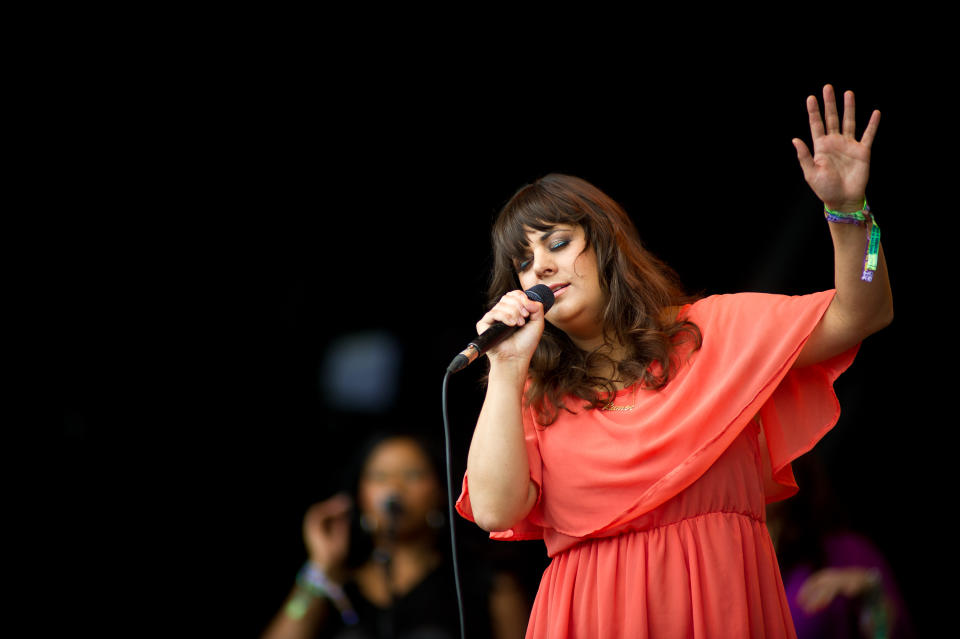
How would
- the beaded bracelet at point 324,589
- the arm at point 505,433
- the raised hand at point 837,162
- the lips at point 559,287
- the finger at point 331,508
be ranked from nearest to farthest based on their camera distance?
1. the raised hand at point 837,162
2. the arm at point 505,433
3. the lips at point 559,287
4. the beaded bracelet at point 324,589
5. the finger at point 331,508

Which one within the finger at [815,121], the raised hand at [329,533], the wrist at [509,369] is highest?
the finger at [815,121]

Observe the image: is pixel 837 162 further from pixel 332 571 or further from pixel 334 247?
pixel 334 247

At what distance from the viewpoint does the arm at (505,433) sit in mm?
1554

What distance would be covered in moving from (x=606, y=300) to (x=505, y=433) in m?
0.33

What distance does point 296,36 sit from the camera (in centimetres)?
302

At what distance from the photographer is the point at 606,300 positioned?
171 cm

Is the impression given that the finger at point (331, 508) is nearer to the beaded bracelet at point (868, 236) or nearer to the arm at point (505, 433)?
the arm at point (505, 433)

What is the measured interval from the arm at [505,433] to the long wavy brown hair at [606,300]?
0.14 m

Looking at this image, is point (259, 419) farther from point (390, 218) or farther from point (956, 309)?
point (956, 309)

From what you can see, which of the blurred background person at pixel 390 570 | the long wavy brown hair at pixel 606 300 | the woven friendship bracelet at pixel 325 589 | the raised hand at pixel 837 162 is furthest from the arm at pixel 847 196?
the woven friendship bracelet at pixel 325 589

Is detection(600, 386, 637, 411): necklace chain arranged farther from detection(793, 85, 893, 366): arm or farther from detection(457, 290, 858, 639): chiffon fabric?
detection(793, 85, 893, 366): arm

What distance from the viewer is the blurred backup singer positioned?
58.1 inches

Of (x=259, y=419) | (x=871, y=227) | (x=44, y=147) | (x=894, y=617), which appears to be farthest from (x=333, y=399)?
(x=871, y=227)

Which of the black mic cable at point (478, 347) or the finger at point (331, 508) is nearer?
the black mic cable at point (478, 347)
